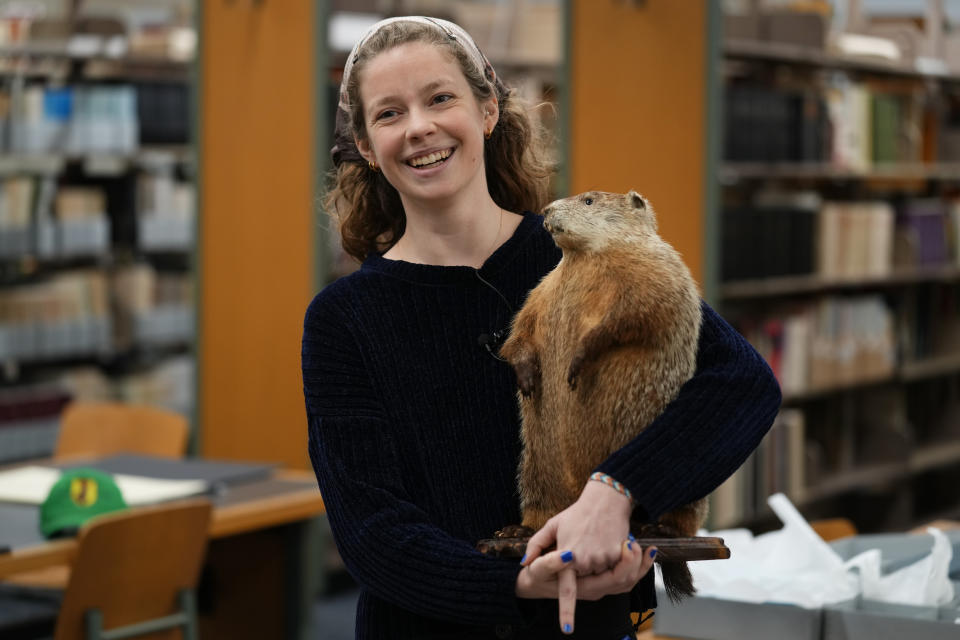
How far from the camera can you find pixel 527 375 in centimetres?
116

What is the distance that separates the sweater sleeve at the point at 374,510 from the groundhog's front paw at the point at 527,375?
0.54 feet

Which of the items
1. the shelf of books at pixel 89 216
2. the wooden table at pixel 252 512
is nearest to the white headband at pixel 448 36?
the wooden table at pixel 252 512

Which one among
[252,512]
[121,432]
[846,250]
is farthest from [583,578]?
[846,250]

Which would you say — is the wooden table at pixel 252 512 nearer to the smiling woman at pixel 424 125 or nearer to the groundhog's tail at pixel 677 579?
the smiling woman at pixel 424 125

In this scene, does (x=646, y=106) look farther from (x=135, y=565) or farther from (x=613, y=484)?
(x=613, y=484)

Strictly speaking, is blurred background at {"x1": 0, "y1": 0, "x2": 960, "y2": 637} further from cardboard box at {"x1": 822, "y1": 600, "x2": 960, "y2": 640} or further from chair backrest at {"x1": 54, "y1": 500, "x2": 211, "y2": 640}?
cardboard box at {"x1": 822, "y1": 600, "x2": 960, "y2": 640}

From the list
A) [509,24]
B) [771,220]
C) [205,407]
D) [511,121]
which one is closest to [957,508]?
[771,220]

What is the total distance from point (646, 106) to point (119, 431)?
208 centimetres

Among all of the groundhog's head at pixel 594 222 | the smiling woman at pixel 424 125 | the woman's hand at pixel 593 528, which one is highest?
the smiling woman at pixel 424 125

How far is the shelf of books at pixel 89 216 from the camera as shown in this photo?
18.0 ft

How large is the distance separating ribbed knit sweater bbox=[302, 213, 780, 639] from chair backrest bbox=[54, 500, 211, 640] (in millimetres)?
1354

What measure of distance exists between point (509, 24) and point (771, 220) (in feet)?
5.22

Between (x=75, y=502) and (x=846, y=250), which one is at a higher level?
(x=846, y=250)

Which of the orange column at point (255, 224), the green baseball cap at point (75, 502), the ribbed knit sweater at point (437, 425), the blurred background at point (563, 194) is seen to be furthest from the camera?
the orange column at point (255, 224)
